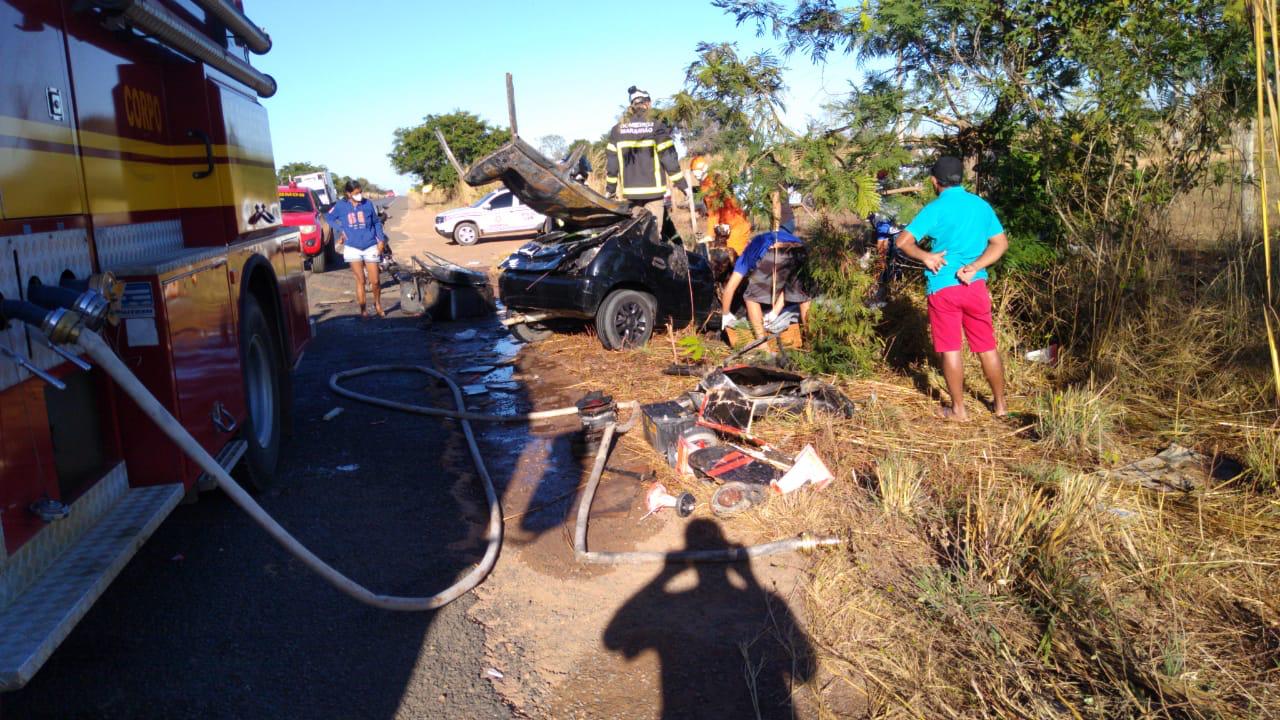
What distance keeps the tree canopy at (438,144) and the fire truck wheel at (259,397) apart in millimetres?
35439

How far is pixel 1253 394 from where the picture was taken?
530 centimetres

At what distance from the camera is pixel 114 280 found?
3.50 metres

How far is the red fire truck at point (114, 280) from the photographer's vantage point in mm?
2891

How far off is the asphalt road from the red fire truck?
508 millimetres

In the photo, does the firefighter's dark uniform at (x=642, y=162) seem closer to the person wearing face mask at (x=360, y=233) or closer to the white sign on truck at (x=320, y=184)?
the person wearing face mask at (x=360, y=233)

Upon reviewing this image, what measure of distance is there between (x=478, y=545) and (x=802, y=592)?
181 cm

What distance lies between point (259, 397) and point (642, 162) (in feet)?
19.1

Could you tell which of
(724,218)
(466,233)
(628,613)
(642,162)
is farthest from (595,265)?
(466,233)

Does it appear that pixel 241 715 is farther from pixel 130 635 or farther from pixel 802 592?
pixel 802 592

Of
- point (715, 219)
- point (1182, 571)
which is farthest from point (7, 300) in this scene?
point (715, 219)

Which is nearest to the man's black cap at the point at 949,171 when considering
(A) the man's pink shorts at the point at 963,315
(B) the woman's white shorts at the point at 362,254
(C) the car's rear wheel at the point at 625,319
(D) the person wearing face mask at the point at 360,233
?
(A) the man's pink shorts at the point at 963,315

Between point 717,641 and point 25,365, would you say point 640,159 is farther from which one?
point 25,365

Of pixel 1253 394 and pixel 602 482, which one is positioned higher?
pixel 1253 394

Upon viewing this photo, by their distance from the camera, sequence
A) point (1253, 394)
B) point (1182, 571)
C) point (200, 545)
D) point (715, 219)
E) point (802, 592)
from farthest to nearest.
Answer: point (715, 219) → point (1253, 394) → point (200, 545) → point (802, 592) → point (1182, 571)
